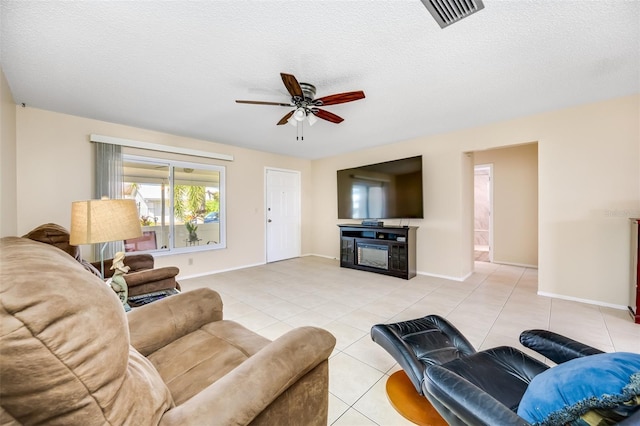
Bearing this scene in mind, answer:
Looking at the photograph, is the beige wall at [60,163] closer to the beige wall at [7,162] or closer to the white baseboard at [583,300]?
the beige wall at [7,162]

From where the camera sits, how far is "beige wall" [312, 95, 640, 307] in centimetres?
282

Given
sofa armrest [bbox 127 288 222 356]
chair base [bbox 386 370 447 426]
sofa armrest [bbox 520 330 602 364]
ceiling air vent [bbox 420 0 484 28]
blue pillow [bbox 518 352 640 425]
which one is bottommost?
chair base [bbox 386 370 447 426]

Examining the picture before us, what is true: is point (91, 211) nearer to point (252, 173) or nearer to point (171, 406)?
point (171, 406)

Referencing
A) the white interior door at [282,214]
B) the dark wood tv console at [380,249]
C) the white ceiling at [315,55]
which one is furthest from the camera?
the white interior door at [282,214]

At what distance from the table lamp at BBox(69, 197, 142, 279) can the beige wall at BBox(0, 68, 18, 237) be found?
1.40 m

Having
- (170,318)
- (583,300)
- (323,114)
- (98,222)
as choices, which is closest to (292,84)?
(323,114)

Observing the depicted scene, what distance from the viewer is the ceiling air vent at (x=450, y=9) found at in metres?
1.47

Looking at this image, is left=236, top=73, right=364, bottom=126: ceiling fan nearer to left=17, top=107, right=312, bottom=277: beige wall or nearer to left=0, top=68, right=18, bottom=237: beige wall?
left=0, top=68, right=18, bottom=237: beige wall

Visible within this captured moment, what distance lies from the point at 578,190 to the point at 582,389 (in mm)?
3511

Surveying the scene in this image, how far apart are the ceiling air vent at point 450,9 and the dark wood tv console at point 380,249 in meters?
3.00

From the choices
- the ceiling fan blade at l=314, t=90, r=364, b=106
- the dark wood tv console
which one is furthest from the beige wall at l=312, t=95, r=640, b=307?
the ceiling fan blade at l=314, t=90, r=364, b=106

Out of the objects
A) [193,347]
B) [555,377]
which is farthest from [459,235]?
[193,347]

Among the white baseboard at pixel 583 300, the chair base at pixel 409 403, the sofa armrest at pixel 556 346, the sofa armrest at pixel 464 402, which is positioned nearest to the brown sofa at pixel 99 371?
the sofa armrest at pixel 464 402

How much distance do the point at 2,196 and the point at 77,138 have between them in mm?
1442
